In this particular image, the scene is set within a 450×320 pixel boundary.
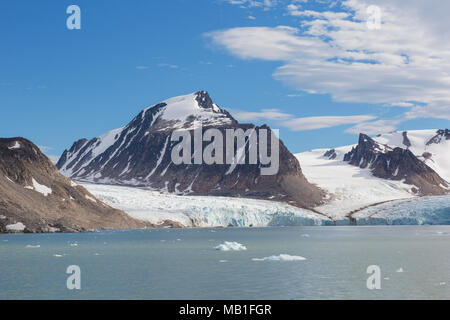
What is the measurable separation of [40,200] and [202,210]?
46510 millimetres

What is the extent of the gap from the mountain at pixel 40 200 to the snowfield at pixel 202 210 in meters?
9.39

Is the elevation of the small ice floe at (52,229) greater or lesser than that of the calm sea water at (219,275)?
lesser

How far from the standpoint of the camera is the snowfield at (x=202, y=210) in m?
141

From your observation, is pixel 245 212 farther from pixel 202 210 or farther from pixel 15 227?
pixel 15 227

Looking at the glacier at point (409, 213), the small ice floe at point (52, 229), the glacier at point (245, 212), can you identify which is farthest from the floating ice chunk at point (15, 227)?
the glacier at point (409, 213)

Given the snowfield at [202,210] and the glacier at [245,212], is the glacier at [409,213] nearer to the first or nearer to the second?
the glacier at [245,212]

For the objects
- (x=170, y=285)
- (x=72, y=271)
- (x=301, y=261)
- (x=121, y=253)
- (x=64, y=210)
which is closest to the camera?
(x=170, y=285)

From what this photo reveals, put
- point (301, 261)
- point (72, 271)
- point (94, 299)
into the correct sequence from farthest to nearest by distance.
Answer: point (301, 261) → point (72, 271) → point (94, 299)

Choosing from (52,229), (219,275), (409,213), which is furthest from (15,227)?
(409,213)

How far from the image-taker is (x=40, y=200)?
113m

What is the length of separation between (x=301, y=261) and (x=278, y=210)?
4466 inches
